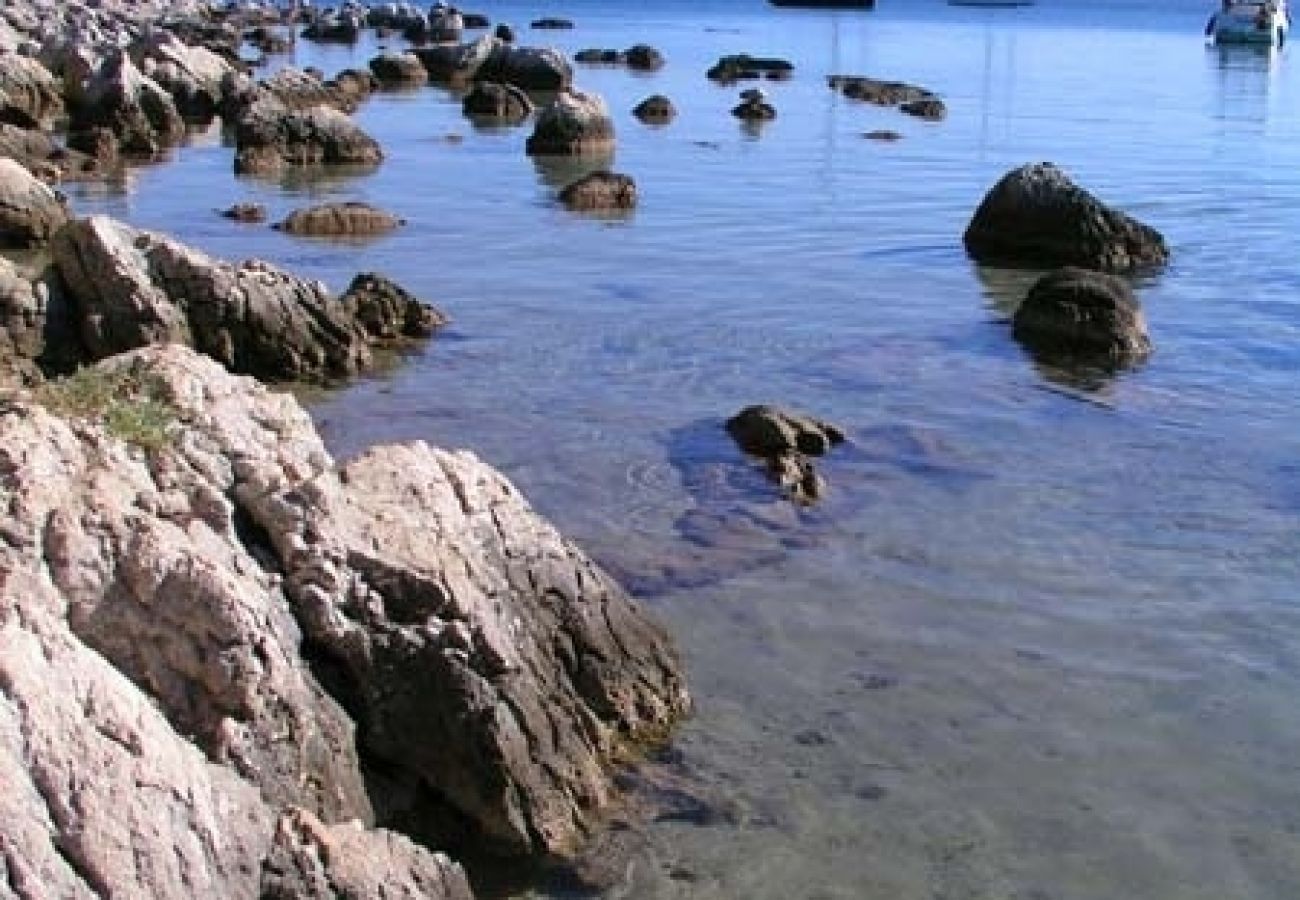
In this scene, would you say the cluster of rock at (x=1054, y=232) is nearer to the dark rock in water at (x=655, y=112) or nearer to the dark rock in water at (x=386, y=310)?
the dark rock in water at (x=386, y=310)

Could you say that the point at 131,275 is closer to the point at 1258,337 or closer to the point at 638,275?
the point at 638,275

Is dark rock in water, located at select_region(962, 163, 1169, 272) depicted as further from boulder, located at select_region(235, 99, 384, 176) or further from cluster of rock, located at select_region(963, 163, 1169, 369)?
boulder, located at select_region(235, 99, 384, 176)

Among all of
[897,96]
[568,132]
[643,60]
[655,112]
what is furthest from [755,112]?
[643,60]

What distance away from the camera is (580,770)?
898cm

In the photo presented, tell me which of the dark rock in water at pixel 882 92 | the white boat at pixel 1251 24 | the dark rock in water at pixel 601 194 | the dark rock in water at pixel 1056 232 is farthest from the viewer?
the white boat at pixel 1251 24

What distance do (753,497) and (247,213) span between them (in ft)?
51.4

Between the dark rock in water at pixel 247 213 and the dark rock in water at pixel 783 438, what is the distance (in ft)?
44.4

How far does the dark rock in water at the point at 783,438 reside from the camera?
14.6 metres

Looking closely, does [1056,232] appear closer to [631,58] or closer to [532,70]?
[532,70]

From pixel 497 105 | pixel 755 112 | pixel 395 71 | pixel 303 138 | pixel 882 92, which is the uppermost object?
pixel 395 71

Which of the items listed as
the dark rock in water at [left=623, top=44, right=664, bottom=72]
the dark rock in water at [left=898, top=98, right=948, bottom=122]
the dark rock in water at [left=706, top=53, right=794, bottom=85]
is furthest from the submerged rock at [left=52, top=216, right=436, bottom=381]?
the dark rock in water at [left=623, top=44, right=664, bottom=72]

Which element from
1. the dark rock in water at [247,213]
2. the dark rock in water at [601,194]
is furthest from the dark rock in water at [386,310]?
the dark rock in water at [601,194]

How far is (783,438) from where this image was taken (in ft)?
50.4

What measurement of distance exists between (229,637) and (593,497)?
6.80 metres
